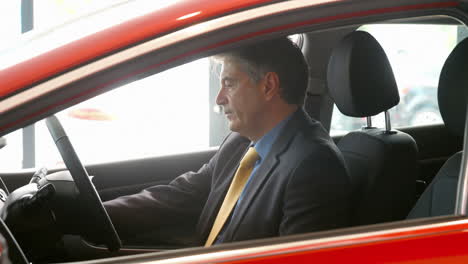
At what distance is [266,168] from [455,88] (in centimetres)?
57

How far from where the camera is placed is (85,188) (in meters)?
1.86

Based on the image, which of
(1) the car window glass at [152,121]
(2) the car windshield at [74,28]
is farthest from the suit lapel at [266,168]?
(1) the car window glass at [152,121]

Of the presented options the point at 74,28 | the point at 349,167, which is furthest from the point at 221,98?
the point at 74,28

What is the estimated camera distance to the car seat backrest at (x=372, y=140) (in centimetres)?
224

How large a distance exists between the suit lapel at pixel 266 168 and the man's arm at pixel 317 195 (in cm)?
11

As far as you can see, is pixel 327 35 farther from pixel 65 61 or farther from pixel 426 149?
pixel 65 61

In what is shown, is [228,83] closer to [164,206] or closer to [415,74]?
[164,206]

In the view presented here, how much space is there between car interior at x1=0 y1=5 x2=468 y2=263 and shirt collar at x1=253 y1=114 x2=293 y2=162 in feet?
1.00

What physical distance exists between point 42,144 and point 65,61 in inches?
142

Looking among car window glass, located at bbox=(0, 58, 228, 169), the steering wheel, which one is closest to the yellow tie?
the steering wheel

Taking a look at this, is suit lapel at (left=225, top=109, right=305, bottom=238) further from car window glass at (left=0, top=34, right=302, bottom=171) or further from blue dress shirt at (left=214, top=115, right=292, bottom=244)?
car window glass at (left=0, top=34, right=302, bottom=171)

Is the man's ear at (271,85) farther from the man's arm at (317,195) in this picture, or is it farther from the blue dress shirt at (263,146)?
the man's arm at (317,195)

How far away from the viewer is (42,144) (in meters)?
4.54

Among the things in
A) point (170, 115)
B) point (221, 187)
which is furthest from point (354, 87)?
point (170, 115)
